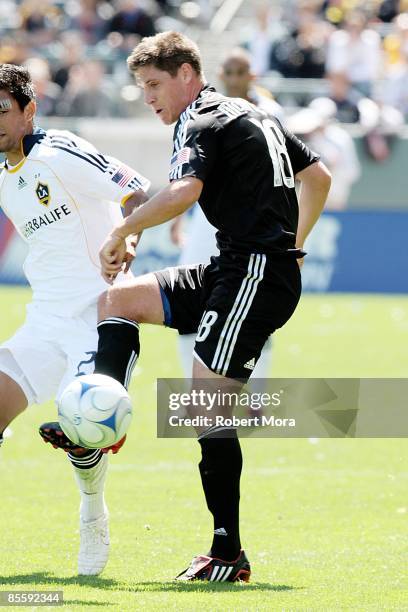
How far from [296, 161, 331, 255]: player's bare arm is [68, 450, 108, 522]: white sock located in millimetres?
1499

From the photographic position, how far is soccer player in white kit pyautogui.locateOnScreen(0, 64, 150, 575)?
607cm

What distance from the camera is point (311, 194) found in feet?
20.7

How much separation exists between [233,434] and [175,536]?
124 cm

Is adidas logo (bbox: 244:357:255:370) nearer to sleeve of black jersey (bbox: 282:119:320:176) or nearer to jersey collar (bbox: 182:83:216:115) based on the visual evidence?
sleeve of black jersey (bbox: 282:119:320:176)

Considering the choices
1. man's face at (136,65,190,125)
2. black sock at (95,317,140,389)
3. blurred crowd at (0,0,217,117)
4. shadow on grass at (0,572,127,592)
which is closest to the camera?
shadow on grass at (0,572,127,592)

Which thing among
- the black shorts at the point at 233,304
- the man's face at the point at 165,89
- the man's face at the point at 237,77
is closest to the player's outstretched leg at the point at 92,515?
the black shorts at the point at 233,304

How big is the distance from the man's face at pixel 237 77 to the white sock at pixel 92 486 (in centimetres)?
411

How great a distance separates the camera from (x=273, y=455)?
9.23 metres

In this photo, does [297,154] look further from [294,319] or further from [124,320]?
[294,319]

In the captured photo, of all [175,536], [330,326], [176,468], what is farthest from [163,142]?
[175,536]

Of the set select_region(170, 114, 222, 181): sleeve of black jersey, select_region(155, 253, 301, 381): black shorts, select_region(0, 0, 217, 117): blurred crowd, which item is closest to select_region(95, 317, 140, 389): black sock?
select_region(155, 253, 301, 381): black shorts

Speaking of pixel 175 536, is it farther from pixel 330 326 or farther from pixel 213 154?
pixel 330 326

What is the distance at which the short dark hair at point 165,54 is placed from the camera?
18.8 feet

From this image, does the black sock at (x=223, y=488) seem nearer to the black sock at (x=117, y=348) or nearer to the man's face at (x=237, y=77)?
the black sock at (x=117, y=348)
